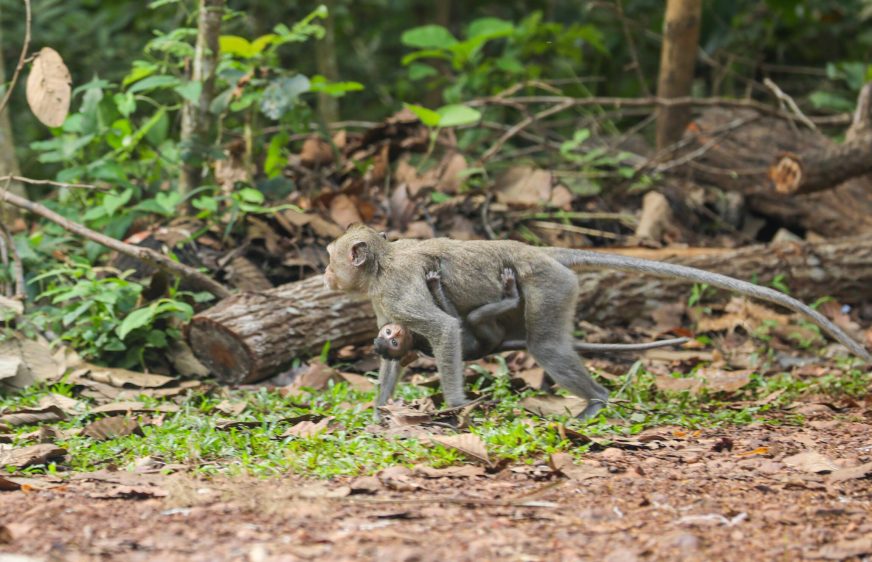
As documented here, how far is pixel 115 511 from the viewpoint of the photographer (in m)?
4.32

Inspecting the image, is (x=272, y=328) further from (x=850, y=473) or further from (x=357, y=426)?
(x=850, y=473)

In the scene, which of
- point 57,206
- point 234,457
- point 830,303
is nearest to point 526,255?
point 234,457

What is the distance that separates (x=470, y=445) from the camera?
5.09 m

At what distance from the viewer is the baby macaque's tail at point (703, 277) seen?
620 cm

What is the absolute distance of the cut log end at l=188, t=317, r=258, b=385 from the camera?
769 centimetres

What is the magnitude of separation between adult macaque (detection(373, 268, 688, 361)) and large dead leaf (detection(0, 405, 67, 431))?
2071 mm

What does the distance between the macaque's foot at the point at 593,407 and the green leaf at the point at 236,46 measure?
15.6 ft

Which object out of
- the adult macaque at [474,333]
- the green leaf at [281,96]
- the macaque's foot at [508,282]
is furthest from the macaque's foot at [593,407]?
the green leaf at [281,96]

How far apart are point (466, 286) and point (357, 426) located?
1.22 m

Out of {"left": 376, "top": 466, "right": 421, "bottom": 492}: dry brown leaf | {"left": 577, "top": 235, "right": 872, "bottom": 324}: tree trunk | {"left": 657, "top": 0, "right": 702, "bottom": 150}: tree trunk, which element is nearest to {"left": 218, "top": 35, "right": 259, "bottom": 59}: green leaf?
{"left": 577, "top": 235, "right": 872, "bottom": 324}: tree trunk

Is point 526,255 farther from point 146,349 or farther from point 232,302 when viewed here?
point 146,349

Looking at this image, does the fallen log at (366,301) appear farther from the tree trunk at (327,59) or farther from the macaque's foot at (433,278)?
the tree trunk at (327,59)

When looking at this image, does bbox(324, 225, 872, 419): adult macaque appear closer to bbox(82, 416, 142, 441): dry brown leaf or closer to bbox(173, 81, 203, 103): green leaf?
bbox(82, 416, 142, 441): dry brown leaf

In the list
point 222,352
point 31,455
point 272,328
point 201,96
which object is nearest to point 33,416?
point 31,455
